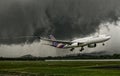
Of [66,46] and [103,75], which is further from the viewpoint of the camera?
[66,46]

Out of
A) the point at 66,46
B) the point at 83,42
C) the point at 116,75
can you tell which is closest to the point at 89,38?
the point at 83,42

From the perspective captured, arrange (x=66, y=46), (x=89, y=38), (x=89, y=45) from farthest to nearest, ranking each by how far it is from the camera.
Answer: (x=66, y=46) < (x=89, y=38) < (x=89, y=45)

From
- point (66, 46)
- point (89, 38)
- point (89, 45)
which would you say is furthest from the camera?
point (66, 46)

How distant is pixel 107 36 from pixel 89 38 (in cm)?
989

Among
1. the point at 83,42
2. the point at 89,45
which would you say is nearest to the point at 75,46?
the point at 83,42

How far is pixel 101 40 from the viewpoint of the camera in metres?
157

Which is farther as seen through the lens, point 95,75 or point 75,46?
point 75,46

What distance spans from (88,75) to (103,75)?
3.66 m

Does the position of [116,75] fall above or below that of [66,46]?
below

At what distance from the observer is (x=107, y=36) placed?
160m

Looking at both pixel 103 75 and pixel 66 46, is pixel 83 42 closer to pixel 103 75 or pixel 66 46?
pixel 66 46

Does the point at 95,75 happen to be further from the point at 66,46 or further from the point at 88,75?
the point at 66,46

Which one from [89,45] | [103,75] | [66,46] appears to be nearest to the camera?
[103,75]

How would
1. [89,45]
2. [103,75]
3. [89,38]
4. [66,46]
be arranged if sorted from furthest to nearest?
[66,46]
[89,38]
[89,45]
[103,75]
